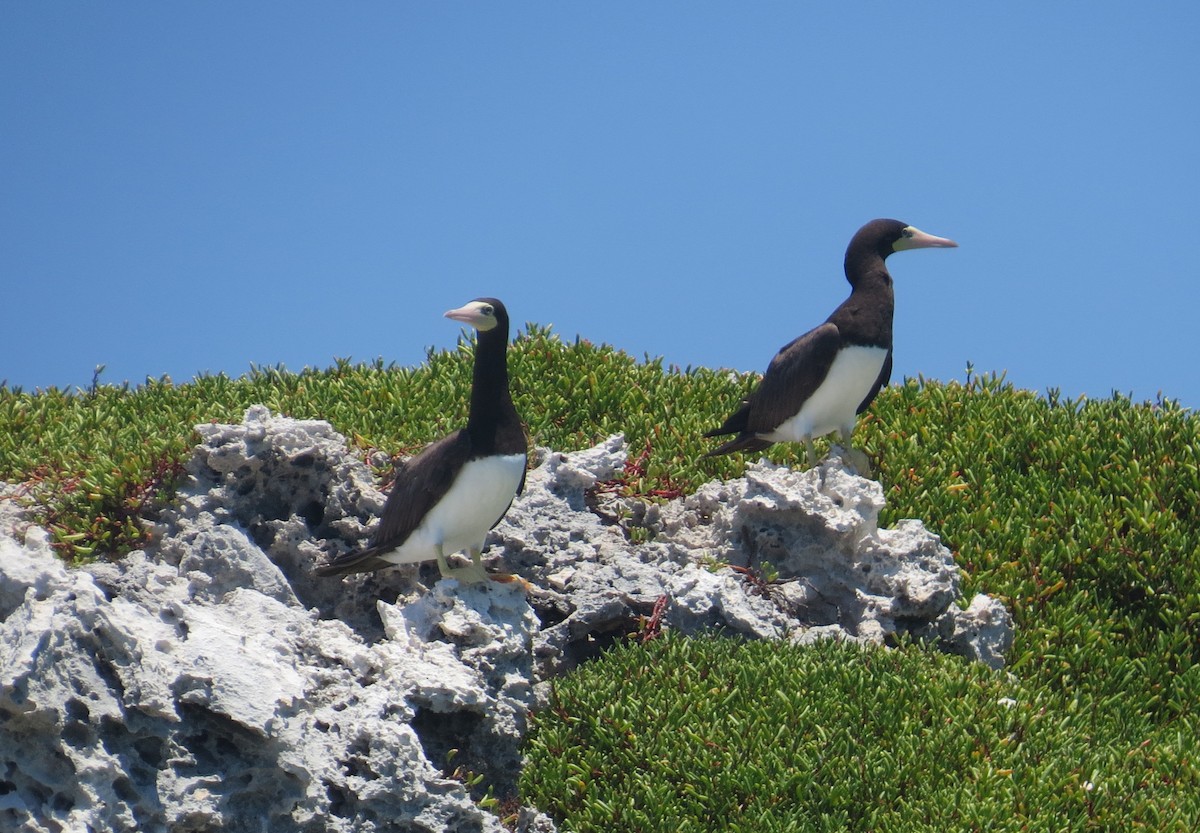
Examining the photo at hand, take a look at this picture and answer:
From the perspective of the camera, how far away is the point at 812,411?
1022cm

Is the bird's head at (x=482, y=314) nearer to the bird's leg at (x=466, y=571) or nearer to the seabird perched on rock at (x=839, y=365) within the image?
the bird's leg at (x=466, y=571)

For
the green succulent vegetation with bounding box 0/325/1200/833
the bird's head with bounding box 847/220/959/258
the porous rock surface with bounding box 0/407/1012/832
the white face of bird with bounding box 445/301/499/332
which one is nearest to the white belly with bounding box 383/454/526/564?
the porous rock surface with bounding box 0/407/1012/832

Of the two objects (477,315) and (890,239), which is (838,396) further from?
(477,315)

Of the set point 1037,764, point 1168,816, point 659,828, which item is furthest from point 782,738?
point 1168,816

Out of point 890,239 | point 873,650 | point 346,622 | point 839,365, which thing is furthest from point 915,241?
point 346,622

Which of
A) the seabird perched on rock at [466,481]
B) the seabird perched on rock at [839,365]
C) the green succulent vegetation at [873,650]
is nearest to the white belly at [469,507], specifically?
the seabird perched on rock at [466,481]

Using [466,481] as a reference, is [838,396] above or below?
above

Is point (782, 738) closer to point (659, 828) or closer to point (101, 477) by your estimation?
point (659, 828)

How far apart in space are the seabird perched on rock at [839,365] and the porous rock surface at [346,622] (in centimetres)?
51

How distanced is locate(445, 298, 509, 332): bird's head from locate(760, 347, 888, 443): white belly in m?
2.83

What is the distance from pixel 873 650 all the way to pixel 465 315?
3.39 meters

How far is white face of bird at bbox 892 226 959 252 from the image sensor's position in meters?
10.6

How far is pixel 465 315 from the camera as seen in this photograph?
26.7 ft

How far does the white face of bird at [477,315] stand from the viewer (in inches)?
321
